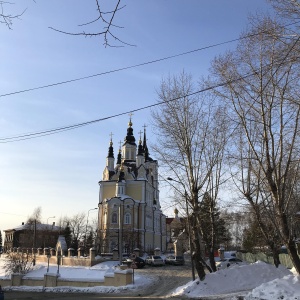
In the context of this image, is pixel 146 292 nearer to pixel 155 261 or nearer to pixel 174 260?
pixel 155 261

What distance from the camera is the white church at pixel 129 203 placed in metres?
60.6

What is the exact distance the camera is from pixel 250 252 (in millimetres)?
47531

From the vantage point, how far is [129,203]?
64562 mm

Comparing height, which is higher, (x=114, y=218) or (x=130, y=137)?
(x=130, y=137)

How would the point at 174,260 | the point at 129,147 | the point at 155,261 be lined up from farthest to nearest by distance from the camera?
the point at 129,147
the point at 174,260
the point at 155,261

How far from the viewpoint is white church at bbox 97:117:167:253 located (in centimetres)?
6062

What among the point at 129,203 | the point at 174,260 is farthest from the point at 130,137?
the point at 174,260

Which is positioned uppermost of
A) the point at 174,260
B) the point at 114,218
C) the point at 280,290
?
the point at 114,218

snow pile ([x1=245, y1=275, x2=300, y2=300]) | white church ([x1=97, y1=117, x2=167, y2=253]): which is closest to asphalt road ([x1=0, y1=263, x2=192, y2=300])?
snow pile ([x1=245, y1=275, x2=300, y2=300])

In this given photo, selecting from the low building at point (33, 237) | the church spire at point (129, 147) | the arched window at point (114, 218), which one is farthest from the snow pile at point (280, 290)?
the church spire at point (129, 147)

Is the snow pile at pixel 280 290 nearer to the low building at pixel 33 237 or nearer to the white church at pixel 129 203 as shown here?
the white church at pixel 129 203

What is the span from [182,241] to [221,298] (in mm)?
35897

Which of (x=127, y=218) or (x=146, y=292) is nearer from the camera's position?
(x=146, y=292)

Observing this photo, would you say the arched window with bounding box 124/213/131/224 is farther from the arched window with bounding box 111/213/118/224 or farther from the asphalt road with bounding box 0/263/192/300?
the asphalt road with bounding box 0/263/192/300
